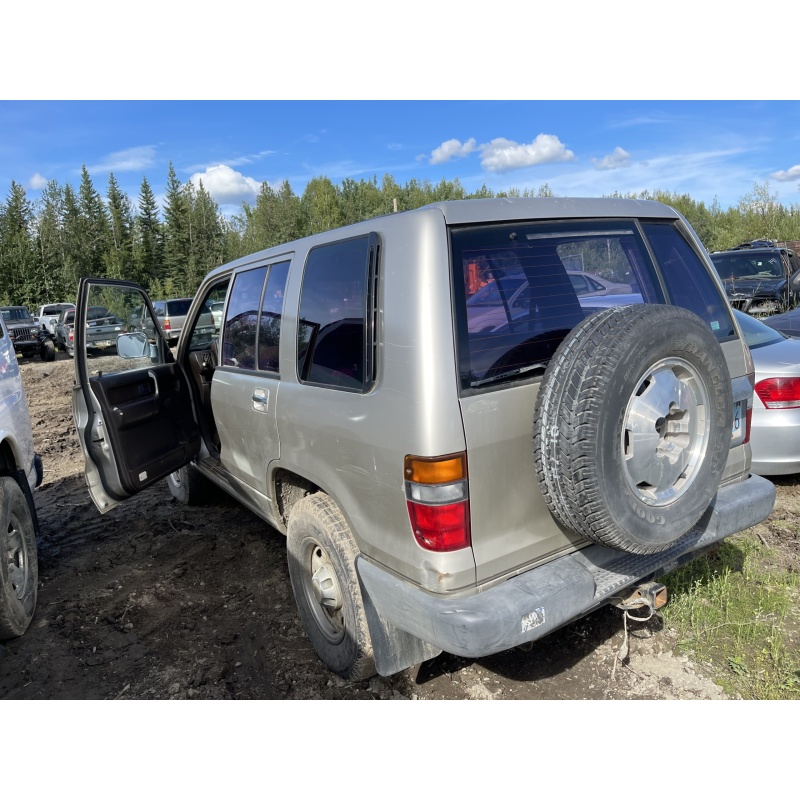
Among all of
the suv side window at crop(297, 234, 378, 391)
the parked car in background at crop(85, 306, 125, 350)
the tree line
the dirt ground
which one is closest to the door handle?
the suv side window at crop(297, 234, 378, 391)

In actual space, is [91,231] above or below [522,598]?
above

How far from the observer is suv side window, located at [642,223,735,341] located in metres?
2.74

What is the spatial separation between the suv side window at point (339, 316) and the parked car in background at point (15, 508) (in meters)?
2.11

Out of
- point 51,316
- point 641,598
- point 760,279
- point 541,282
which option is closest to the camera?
point 541,282

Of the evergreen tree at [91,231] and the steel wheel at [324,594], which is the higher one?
the evergreen tree at [91,231]

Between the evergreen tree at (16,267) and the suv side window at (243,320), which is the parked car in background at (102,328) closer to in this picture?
the suv side window at (243,320)

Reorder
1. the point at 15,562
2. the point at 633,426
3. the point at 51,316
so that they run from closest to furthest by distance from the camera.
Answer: the point at 633,426 < the point at 15,562 < the point at 51,316

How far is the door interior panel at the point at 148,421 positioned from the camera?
345 centimetres

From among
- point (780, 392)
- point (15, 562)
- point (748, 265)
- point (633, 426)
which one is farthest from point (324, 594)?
point (748, 265)

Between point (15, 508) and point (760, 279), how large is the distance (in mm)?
11975

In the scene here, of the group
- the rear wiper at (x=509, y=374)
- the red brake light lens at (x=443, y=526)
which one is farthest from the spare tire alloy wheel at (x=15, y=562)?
the rear wiper at (x=509, y=374)

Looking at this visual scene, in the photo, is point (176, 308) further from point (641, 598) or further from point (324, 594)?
point (641, 598)

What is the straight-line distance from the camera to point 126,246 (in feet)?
164

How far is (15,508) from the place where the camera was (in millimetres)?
3611
